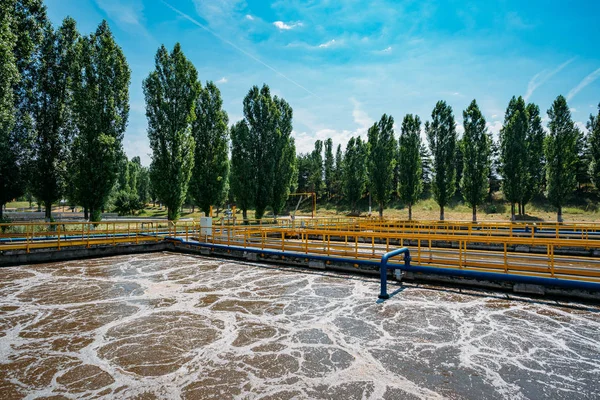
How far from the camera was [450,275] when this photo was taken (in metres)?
9.86

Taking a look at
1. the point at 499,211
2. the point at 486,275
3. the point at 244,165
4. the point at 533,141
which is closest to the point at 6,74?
the point at 244,165

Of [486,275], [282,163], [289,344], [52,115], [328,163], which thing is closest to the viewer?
[289,344]

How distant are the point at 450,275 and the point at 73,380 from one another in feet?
31.7

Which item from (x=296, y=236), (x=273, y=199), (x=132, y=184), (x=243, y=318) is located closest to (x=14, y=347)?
(x=243, y=318)

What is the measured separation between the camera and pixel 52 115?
2692 centimetres

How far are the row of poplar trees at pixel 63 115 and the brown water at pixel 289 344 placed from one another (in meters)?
18.0

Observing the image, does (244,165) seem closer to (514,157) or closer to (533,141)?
(514,157)

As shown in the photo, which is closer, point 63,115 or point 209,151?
point 63,115

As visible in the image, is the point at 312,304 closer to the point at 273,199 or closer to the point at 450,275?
the point at 450,275

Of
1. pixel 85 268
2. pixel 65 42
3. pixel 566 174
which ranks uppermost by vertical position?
pixel 65 42

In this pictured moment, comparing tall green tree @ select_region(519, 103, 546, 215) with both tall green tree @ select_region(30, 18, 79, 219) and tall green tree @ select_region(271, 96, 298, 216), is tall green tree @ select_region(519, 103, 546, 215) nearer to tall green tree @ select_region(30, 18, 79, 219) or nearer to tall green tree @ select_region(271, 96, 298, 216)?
tall green tree @ select_region(271, 96, 298, 216)

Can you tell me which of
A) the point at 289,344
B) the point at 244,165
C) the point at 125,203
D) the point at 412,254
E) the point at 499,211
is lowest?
the point at 289,344

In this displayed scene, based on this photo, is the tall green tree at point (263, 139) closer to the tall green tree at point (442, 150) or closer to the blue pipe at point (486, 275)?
the tall green tree at point (442, 150)

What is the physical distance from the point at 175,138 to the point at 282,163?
12.5 metres
